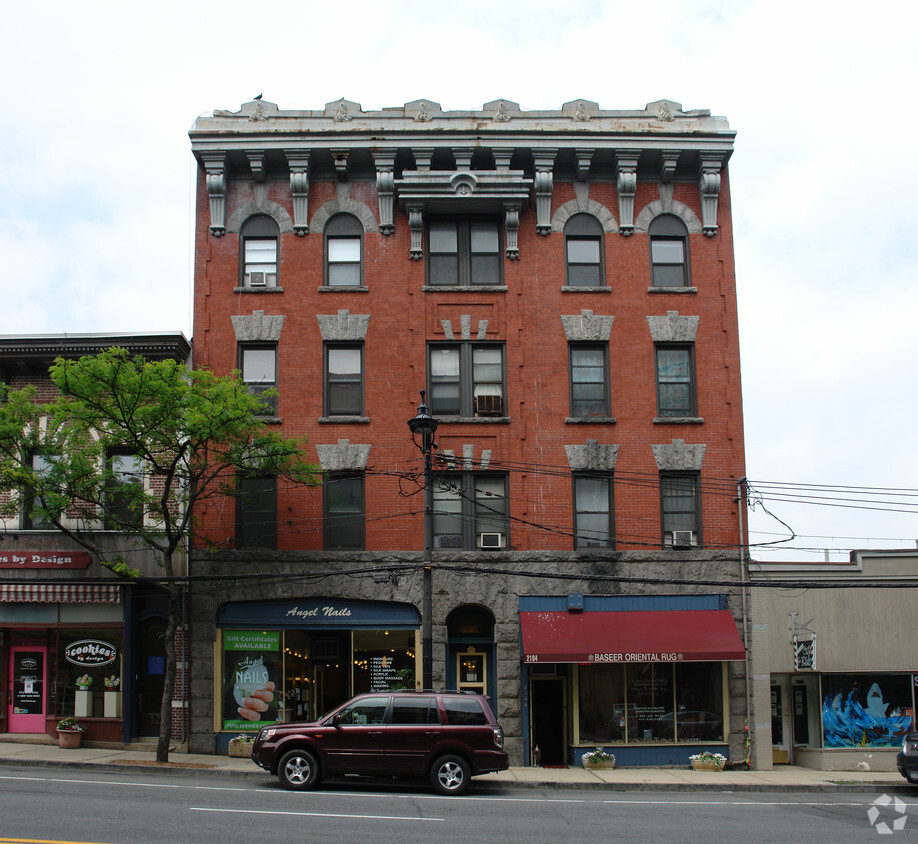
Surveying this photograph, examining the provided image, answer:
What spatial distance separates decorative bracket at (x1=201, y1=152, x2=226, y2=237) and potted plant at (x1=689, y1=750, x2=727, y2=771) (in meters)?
17.0

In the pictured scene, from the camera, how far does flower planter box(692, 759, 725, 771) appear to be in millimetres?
21453

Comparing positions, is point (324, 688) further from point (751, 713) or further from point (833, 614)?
point (833, 614)

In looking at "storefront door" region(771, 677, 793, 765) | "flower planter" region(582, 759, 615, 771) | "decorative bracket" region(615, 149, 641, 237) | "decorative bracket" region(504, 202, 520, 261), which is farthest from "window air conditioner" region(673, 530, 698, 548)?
"decorative bracket" region(504, 202, 520, 261)

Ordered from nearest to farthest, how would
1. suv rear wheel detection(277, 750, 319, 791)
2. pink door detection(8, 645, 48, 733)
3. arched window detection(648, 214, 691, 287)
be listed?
suv rear wheel detection(277, 750, 319, 791)
pink door detection(8, 645, 48, 733)
arched window detection(648, 214, 691, 287)

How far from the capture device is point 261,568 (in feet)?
73.7

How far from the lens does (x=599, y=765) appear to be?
21516mm

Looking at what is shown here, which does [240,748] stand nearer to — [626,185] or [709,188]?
[626,185]

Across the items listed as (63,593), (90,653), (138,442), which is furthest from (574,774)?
(63,593)

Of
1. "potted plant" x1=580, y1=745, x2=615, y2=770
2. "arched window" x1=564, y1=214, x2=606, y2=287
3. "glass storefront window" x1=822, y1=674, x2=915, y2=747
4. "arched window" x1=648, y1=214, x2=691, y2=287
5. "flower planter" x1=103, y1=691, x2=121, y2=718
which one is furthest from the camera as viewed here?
"arched window" x1=648, y1=214, x2=691, y2=287

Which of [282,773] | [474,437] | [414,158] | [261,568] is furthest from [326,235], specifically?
[282,773]

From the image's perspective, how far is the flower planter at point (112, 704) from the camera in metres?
22.6

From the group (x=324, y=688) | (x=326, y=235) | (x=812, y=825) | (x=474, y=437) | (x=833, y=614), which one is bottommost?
(x=812, y=825)

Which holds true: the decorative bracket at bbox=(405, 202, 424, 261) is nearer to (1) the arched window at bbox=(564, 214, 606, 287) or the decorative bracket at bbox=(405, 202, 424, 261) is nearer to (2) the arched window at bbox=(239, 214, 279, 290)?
(2) the arched window at bbox=(239, 214, 279, 290)

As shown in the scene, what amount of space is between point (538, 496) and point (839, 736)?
29.9 ft
